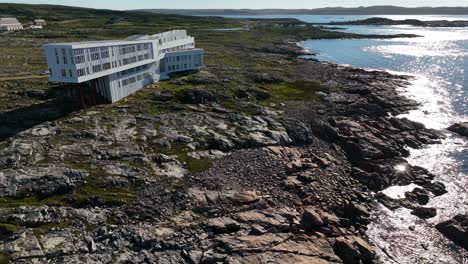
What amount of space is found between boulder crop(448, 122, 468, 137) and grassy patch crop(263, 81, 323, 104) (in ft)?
103

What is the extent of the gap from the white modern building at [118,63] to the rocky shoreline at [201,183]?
269 inches

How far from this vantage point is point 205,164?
58969mm

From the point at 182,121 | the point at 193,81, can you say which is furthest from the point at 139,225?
the point at 193,81

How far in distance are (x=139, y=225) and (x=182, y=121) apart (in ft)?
103

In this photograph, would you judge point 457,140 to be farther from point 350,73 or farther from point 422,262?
point 350,73

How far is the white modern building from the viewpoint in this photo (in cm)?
6669

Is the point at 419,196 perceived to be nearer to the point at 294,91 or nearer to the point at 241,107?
the point at 241,107

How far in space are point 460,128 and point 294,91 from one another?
40.5 m

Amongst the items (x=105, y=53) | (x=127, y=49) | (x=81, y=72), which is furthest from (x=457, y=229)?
(x=127, y=49)

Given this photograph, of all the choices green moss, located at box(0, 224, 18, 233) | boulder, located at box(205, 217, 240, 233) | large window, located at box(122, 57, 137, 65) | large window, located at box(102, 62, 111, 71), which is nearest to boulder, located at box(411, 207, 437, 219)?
boulder, located at box(205, 217, 240, 233)

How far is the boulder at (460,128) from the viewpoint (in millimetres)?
83750

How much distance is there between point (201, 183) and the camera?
176 feet

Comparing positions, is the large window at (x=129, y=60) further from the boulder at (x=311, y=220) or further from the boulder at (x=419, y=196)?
the boulder at (x=419, y=196)

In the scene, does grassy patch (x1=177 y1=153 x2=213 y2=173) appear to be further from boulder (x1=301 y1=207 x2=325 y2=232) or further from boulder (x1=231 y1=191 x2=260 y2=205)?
boulder (x1=301 y1=207 x2=325 y2=232)
